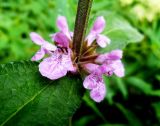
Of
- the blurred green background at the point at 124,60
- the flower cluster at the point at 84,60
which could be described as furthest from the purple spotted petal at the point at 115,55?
the blurred green background at the point at 124,60

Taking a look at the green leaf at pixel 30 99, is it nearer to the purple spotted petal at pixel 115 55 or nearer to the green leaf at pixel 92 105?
the purple spotted petal at pixel 115 55

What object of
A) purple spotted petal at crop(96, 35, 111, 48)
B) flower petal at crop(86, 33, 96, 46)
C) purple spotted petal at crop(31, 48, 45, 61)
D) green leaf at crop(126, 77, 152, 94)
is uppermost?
purple spotted petal at crop(31, 48, 45, 61)

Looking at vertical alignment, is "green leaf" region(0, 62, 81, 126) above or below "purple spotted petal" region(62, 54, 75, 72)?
below

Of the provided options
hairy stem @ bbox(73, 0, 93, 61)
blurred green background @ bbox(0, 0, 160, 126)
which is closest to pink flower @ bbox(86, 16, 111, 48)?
hairy stem @ bbox(73, 0, 93, 61)

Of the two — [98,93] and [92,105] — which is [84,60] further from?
[92,105]

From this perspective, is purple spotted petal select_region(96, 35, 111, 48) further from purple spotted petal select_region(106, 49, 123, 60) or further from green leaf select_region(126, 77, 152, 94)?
green leaf select_region(126, 77, 152, 94)

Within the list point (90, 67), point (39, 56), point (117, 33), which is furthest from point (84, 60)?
point (117, 33)

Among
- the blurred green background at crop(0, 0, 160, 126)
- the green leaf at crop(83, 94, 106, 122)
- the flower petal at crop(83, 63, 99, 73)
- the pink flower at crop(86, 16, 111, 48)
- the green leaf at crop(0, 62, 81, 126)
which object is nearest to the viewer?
the green leaf at crop(0, 62, 81, 126)

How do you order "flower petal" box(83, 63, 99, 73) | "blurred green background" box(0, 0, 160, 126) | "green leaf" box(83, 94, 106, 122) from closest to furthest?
"flower petal" box(83, 63, 99, 73) < "green leaf" box(83, 94, 106, 122) < "blurred green background" box(0, 0, 160, 126)
